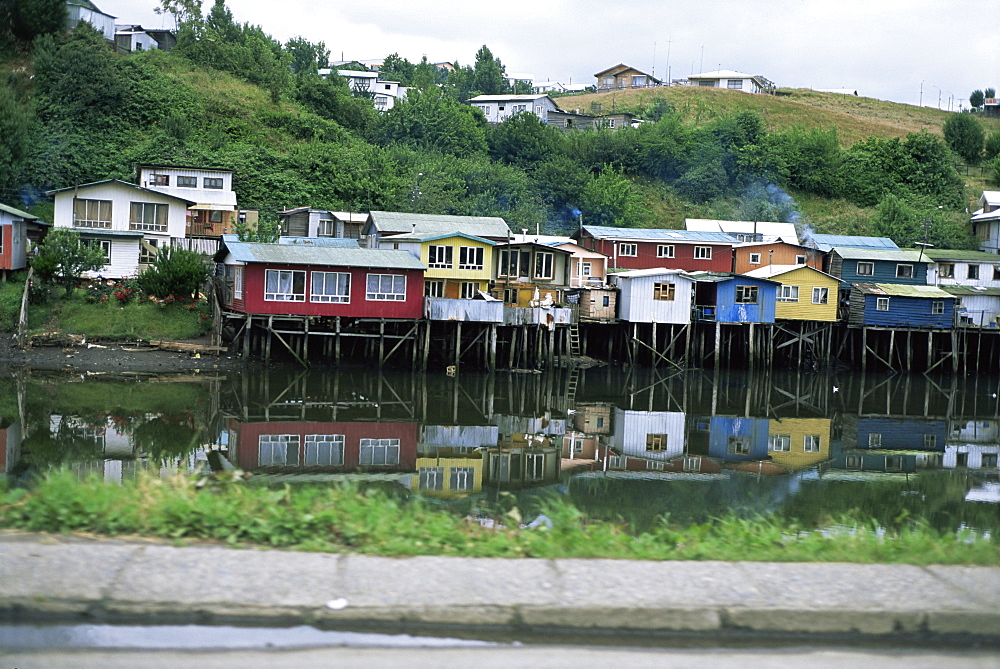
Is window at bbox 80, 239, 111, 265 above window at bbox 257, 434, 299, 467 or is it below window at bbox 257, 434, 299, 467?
above

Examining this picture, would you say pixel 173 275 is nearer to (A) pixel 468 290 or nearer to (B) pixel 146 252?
(B) pixel 146 252

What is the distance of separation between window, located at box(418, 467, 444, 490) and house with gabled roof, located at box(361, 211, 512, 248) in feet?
82.1

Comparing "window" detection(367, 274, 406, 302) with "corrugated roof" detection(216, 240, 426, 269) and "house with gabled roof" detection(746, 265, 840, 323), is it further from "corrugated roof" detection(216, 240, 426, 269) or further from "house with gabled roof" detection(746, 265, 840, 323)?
"house with gabled roof" detection(746, 265, 840, 323)

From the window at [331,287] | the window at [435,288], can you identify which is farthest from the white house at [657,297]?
the window at [331,287]

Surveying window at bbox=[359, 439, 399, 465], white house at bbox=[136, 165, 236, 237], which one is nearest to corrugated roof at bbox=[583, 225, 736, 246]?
white house at bbox=[136, 165, 236, 237]

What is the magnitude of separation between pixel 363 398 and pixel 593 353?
18.1m

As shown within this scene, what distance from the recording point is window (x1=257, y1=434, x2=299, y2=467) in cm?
2058

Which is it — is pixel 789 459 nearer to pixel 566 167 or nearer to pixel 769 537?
pixel 769 537

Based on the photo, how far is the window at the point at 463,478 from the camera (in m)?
18.5

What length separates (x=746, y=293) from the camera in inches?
1810

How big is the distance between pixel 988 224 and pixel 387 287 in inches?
1682

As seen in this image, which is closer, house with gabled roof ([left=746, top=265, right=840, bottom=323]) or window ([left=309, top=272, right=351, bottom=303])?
window ([left=309, top=272, right=351, bottom=303])

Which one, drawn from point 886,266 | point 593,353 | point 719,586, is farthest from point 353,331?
point 719,586

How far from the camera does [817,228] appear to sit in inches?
2675
